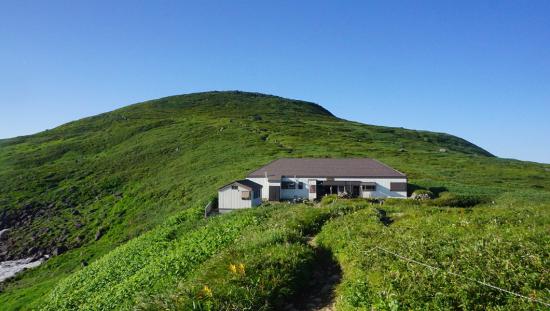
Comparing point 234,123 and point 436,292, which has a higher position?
point 234,123

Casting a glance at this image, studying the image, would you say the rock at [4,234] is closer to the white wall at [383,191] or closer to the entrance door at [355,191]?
the entrance door at [355,191]

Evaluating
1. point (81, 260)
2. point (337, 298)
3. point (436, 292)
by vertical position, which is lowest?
point (81, 260)

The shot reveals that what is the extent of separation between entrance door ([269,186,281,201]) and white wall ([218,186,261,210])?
8913 mm

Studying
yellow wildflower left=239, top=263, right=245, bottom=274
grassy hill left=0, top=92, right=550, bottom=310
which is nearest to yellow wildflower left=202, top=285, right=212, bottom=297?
grassy hill left=0, top=92, right=550, bottom=310

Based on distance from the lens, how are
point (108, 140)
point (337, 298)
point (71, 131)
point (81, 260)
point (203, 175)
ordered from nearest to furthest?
point (337, 298)
point (81, 260)
point (203, 175)
point (108, 140)
point (71, 131)

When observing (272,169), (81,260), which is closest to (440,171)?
(272,169)

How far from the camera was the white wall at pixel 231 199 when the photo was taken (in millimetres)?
51938

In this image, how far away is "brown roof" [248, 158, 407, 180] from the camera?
205ft

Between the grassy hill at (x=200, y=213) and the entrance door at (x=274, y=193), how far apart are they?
8.36 meters

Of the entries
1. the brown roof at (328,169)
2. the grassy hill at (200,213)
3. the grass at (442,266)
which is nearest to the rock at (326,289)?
the grassy hill at (200,213)

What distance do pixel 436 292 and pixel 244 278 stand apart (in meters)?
5.67

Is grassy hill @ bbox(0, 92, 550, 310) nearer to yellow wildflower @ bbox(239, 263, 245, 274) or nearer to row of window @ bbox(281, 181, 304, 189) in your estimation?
yellow wildflower @ bbox(239, 263, 245, 274)

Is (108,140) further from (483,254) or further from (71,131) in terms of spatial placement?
(483,254)

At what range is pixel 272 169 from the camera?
64562 mm
